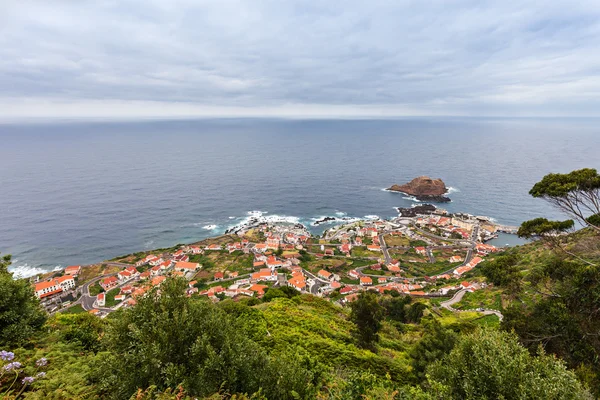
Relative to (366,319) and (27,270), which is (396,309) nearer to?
(366,319)

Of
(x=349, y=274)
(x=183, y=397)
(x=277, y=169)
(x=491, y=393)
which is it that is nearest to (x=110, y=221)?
(x=349, y=274)

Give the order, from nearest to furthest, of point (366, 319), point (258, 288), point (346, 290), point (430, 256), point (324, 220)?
point (366, 319) → point (258, 288) → point (346, 290) → point (430, 256) → point (324, 220)

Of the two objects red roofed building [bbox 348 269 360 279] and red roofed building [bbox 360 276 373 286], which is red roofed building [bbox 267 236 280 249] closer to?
red roofed building [bbox 348 269 360 279]

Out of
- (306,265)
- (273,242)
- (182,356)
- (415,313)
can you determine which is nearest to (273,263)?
(306,265)

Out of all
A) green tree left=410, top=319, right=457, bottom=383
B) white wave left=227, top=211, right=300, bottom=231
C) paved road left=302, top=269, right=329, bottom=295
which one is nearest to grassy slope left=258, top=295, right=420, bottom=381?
green tree left=410, top=319, right=457, bottom=383

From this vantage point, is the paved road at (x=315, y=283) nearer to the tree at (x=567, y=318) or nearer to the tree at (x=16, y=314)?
the tree at (x=567, y=318)

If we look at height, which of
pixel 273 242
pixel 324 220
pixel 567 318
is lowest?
pixel 273 242
